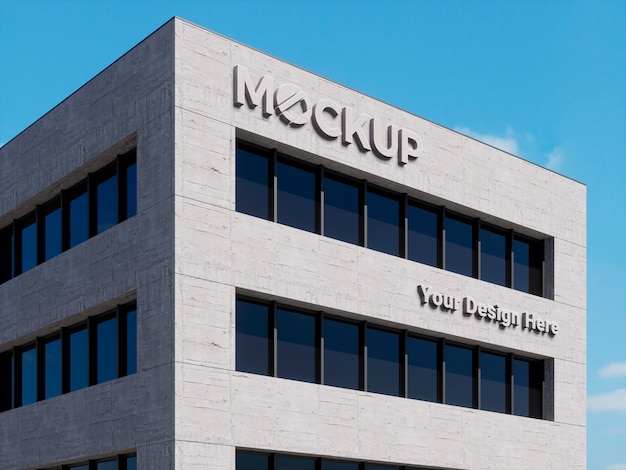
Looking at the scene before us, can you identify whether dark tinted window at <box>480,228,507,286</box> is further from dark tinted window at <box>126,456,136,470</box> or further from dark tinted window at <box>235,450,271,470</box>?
dark tinted window at <box>126,456,136,470</box>

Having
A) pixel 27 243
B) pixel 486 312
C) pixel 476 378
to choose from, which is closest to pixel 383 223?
pixel 486 312

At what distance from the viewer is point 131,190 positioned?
83.1ft

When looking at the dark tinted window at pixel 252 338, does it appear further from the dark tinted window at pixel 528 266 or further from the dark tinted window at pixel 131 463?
the dark tinted window at pixel 528 266

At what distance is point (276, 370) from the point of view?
81.3 ft

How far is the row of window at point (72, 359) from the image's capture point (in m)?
24.9

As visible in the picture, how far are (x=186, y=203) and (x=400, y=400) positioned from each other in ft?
27.0

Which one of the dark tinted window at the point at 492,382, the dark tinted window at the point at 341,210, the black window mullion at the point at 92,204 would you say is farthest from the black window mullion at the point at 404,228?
the black window mullion at the point at 92,204

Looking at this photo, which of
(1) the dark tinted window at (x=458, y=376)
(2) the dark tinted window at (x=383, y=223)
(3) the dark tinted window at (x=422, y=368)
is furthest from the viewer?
(1) the dark tinted window at (x=458, y=376)

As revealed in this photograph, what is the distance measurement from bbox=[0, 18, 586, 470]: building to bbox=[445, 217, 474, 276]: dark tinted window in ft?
0.30

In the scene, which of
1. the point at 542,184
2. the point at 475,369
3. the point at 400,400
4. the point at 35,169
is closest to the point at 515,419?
the point at 475,369

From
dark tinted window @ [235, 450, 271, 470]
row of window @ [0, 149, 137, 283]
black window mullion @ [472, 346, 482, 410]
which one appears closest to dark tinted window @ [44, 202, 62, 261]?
row of window @ [0, 149, 137, 283]

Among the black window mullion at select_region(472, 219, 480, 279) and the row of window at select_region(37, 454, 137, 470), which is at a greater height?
the black window mullion at select_region(472, 219, 480, 279)

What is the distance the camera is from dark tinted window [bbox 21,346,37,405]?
28891 mm

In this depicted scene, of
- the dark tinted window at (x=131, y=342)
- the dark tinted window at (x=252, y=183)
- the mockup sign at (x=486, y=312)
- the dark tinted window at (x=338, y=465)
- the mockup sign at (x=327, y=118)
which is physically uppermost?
the mockup sign at (x=327, y=118)
